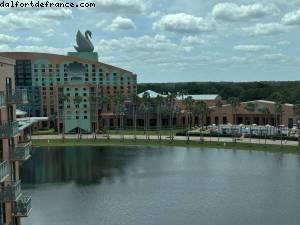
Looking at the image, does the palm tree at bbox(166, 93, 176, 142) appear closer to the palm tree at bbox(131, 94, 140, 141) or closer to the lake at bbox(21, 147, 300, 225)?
the palm tree at bbox(131, 94, 140, 141)

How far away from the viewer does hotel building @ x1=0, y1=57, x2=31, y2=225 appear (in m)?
17.4

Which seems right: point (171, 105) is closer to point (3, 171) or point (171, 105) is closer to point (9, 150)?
point (9, 150)

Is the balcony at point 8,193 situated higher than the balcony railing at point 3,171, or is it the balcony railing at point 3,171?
the balcony railing at point 3,171

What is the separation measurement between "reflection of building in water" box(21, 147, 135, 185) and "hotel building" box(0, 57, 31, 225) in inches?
1299

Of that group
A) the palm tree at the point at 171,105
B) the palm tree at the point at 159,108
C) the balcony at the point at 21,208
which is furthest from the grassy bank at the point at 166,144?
→ the balcony at the point at 21,208

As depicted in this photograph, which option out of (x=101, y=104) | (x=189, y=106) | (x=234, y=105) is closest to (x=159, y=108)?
(x=189, y=106)

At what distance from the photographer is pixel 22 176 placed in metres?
57.0

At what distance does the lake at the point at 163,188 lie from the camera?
37.7 m

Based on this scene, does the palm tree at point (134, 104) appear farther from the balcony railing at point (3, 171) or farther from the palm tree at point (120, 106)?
the balcony railing at point (3, 171)

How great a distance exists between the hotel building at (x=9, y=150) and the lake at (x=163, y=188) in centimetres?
1760

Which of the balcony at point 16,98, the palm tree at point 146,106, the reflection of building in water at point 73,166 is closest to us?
the balcony at point 16,98

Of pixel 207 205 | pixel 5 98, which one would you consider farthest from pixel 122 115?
pixel 5 98

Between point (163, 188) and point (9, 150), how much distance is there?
102 feet

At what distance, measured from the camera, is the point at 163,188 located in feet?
160
